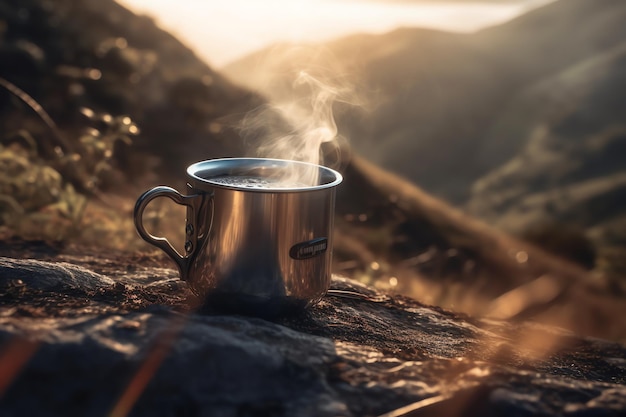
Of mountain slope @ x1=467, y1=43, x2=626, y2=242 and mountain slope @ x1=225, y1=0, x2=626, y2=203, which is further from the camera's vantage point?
mountain slope @ x1=225, y1=0, x2=626, y2=203

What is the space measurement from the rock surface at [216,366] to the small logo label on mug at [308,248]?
0.25 metres

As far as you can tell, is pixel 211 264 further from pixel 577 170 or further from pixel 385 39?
pixel 385 39

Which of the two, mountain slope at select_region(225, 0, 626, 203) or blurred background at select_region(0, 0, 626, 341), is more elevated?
mountain slope at select_region(225, 0, 626, 203)

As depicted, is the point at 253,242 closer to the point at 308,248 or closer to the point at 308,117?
the point at 308,248

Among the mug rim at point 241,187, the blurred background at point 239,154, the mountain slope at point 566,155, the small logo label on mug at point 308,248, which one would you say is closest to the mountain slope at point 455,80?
the mountain slope at point 566,155

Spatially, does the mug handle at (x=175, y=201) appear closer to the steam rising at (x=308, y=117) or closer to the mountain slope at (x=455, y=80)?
the steam rising at (x=308, y=117)

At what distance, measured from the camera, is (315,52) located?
4.48m

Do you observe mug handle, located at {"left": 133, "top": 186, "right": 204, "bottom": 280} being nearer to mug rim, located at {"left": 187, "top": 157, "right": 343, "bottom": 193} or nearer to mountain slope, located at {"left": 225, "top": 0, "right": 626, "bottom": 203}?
mug rim, located at {"left": 187, "top": 157, "right": 343, "bottom": 193}

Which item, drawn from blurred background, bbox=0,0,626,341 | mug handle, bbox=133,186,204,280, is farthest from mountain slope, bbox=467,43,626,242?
mug handle, bbox=133,186,204,280

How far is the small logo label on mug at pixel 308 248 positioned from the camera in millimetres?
2146

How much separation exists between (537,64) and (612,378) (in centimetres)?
9161

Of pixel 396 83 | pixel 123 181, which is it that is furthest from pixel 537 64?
pixel 123 181

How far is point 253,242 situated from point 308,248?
0.20 metres

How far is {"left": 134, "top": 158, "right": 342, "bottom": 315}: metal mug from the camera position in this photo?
2098mm
